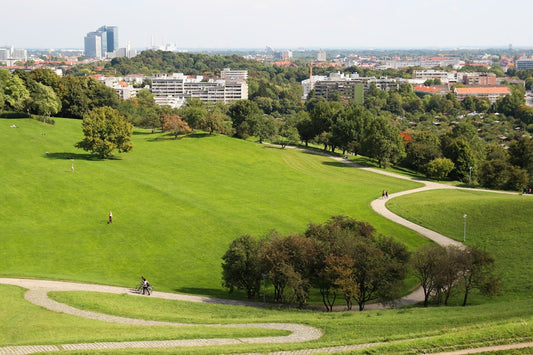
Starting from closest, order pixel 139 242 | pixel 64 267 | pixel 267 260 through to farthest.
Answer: pixel 267 260 < pixel 64 267 < pixel 139 242

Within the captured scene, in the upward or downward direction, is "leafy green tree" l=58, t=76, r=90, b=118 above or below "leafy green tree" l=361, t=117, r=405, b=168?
above

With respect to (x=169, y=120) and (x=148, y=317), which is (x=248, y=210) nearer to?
(x=148, y=317)

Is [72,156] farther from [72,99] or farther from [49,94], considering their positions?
[72,99]

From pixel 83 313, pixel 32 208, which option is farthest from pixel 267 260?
pixel 32 208

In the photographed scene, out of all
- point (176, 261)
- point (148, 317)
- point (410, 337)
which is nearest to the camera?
point (410, 337)

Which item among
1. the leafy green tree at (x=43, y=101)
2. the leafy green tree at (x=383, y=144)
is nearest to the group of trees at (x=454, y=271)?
the leafy green tree at (x=383, y=144)

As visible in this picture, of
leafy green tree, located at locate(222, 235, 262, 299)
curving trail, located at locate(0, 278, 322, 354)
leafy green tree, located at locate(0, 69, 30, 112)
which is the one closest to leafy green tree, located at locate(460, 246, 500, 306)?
leafy green tree, located at locate(222, 235, 262, 299)

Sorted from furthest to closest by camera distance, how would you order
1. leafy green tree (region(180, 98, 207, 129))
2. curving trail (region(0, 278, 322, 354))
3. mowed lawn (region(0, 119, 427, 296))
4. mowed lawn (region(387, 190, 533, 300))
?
leafy green tree (region(180, 98, 207, 129))
mowed lawn (region(0, 119, 427, 296))
mowed lawn (region(387, 190, 533, 300))
curving trail (region(0, 278, 322, 354))

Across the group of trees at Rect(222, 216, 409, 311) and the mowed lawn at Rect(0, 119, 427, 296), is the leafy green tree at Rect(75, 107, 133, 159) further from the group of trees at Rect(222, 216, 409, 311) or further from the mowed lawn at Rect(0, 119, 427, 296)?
the group of trees at Rect(222, 216, 409, 311)
